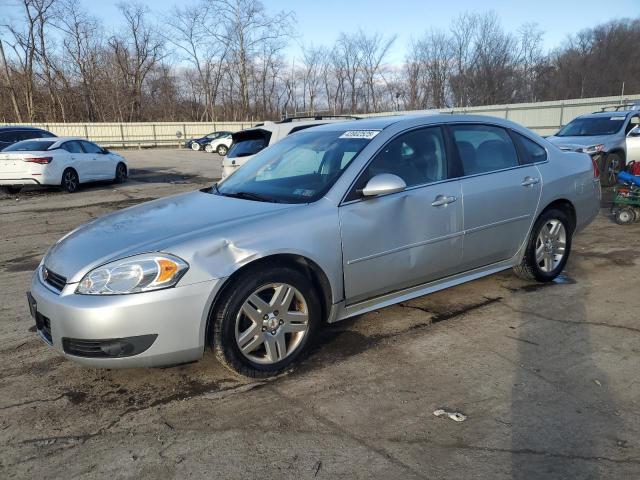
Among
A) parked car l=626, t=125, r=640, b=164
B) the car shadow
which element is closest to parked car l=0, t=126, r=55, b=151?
parked car l=626, t=125, r=640, b=164

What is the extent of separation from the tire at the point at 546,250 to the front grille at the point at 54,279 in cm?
394

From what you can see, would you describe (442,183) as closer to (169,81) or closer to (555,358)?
(555,358)

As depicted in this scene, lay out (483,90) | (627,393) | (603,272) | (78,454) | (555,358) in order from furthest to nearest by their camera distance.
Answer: (483,90) → (603,272) → (555,358) → (627,393) → (78,454)

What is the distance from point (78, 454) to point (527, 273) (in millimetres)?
4155

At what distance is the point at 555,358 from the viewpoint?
3.62 m

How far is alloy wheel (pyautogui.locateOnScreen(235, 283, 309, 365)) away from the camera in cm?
328

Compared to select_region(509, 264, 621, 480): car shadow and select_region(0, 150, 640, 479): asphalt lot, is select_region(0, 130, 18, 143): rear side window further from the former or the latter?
select_region(509, 264, 621, 480): car shadow

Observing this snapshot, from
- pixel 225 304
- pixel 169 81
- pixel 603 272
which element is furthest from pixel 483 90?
pixel 225 304

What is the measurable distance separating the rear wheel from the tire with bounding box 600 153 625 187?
13.3 m

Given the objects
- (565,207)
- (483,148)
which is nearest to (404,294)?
(483,148)

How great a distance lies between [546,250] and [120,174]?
1425cm

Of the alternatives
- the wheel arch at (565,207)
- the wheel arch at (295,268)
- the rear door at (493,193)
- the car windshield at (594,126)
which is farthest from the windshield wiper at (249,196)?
the car windshield at (594,126)

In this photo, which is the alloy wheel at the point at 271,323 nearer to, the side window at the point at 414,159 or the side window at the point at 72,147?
the side window at the point at 414,159

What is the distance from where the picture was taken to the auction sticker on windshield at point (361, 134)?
407 cm
